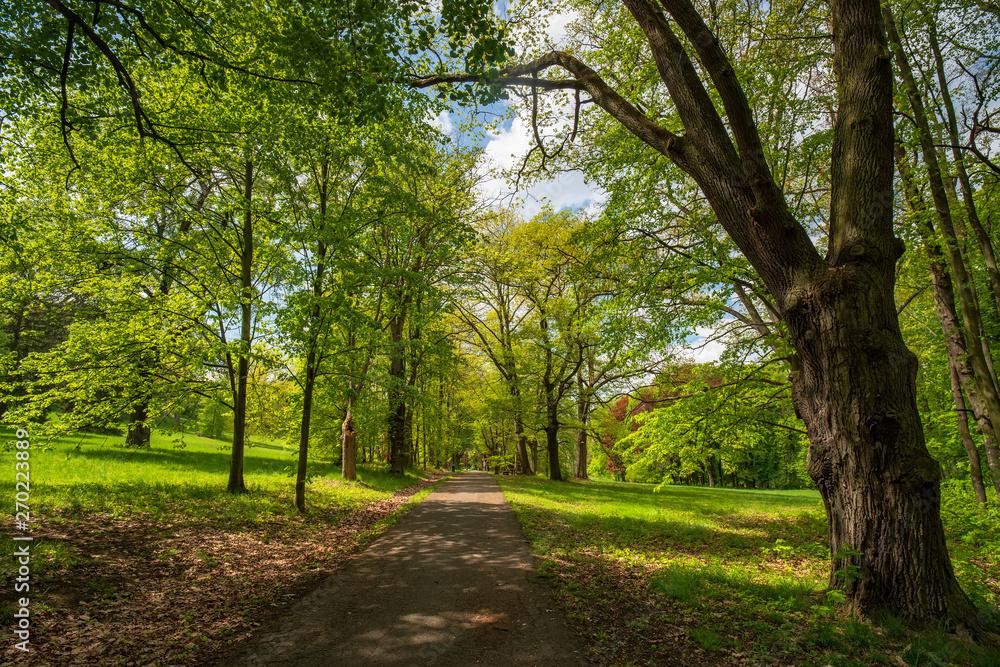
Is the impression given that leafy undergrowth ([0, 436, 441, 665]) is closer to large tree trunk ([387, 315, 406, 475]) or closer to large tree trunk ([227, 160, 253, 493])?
large tree trunk ([227, 160, 253, 493])

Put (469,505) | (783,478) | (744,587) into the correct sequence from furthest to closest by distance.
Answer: (783,478) → (469,505) → (744,587)

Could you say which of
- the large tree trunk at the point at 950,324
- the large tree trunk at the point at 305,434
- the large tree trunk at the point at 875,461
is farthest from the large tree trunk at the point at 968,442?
the large tree trunk at the point at 305,434

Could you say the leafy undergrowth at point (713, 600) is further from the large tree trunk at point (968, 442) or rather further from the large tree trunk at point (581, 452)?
the large tree trunk at point (581, 452)

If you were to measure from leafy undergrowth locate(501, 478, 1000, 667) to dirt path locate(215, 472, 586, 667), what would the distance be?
392mm

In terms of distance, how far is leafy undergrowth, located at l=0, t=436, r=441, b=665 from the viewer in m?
3.52

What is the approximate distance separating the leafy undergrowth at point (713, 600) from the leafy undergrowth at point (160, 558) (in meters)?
3.33

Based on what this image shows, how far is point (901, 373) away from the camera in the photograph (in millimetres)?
3789

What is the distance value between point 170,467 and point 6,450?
11.3 feet

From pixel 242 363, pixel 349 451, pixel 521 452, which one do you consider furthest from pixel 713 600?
pixel 521 452

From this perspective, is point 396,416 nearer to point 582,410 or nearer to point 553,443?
point 553,443

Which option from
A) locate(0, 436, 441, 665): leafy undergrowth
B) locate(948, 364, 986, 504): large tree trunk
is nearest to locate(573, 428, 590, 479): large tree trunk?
locate(0, 436, 441, 665): leafy undergrowth

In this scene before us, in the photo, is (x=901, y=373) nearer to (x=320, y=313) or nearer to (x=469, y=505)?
(x=320, y=313)

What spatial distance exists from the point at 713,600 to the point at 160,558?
682 cm

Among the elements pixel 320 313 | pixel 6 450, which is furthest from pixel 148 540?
pixel 6 450
